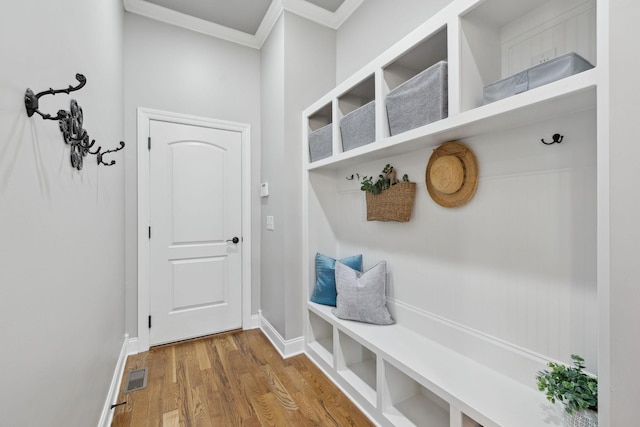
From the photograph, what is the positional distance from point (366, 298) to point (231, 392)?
1.12 metres

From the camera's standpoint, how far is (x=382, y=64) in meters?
1.58

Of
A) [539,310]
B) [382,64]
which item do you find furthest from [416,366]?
[382,64]

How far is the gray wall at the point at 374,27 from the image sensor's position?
5.89 feet

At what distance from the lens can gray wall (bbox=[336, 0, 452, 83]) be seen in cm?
180

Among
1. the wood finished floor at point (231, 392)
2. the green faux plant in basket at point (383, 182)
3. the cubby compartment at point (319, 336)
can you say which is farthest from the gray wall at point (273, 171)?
the green faux plant in basket at point (383, 182)

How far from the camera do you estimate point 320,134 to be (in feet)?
7.32

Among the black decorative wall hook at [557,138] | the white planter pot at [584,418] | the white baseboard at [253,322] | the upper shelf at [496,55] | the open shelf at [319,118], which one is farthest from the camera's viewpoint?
the white baseboard at [253,322]

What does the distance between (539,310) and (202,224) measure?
2580mm

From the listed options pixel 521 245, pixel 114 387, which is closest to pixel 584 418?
pixel 521 245

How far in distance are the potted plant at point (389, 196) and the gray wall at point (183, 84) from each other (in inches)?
54.1

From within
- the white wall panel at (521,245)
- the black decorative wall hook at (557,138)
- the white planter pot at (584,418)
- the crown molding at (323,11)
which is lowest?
the white planter pot at (584,418)

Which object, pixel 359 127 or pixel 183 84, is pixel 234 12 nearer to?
pixel 183 84

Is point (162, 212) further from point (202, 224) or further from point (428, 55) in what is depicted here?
point (428, 55)

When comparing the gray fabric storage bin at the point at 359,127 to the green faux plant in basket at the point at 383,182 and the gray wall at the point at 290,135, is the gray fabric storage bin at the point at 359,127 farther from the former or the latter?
the gray wall at the point at 290,135
